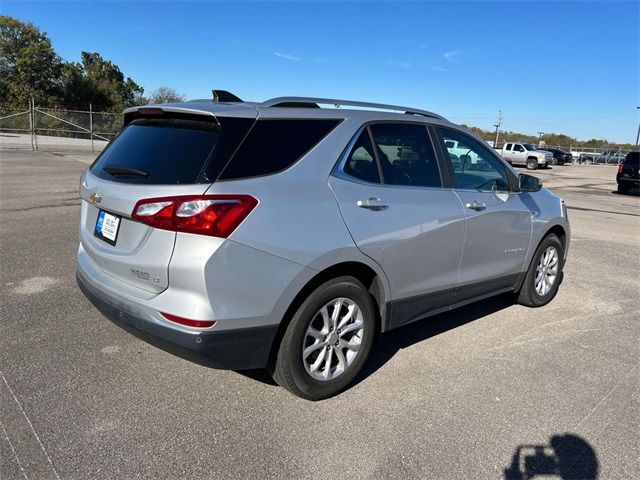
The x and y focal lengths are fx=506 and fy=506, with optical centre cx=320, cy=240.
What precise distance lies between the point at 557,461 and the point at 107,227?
2.91 m

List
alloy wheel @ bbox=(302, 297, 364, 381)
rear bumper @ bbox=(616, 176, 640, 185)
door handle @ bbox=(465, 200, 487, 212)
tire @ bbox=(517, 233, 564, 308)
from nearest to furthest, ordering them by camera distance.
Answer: alloy wheel @ bbox=(302, 297, 364, 381), door handle @ bbox=(465, 200, 487, 212), tire @ bbox=(517, 233, 564, 308), rear bumper @ bbox=(616, 176, 640, 185)

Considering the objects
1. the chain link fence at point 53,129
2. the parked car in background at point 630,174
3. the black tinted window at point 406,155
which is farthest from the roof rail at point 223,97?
the chain link fence at point 53,129

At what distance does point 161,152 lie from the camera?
2.96 metres

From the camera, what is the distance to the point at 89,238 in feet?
11.0

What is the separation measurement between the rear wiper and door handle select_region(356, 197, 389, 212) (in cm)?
130

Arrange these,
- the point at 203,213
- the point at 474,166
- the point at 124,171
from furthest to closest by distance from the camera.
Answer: the point at 474,166 → the point at 124,171 → the point at 203,213

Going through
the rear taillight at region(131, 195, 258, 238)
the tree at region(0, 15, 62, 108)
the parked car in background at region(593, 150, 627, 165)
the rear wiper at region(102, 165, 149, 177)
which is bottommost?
the rear taillight at region(131, 195, 258, 238)

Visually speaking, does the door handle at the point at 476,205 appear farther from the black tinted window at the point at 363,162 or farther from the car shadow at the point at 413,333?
the car shadow at the point at 413,333

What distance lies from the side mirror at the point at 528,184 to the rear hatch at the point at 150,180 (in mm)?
2912

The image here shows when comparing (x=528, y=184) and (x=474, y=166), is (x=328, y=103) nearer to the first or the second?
(x=474, y=166)

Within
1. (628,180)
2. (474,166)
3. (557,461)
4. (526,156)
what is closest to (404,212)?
(474,166)

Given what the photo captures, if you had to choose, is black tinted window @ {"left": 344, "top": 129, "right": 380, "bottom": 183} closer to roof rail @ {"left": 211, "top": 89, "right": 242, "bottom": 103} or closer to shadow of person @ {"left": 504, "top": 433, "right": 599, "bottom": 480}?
roof rail @ {"left": 211, "top": 89, "right": 242, "bottom": 103}

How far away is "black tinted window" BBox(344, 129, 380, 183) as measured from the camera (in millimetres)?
3258

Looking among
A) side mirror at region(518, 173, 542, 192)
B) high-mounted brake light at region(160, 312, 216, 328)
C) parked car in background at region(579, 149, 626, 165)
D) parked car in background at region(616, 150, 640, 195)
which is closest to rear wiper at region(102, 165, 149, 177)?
high-mounted brake light at region(160, 312, 216, 328)
